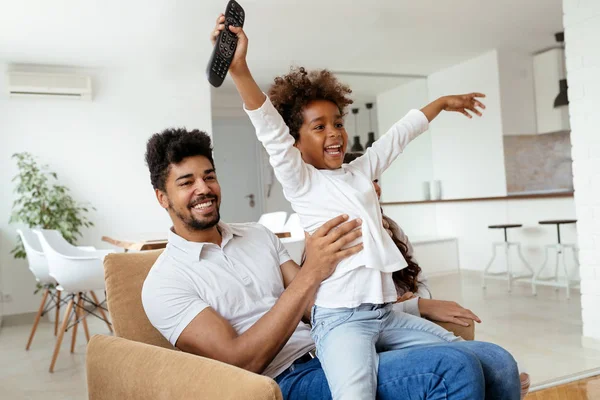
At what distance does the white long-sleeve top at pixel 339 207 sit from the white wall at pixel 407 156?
5913 mm

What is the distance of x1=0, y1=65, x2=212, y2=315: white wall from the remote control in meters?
5.16

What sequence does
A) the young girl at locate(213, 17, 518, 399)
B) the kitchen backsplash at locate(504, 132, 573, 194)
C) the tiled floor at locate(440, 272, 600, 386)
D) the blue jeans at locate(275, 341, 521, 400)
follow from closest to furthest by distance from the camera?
the blue jeans at locate(275, 341, 521, 400), the young girl at locate(213, 17, 518, 399), the tiled floor at locate(440, 272, 600, 386), the kitchen backsplash at locate(504, 132, 573, 194)

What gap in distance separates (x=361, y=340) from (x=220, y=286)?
1.32ft

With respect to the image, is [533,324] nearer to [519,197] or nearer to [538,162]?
[519,197]

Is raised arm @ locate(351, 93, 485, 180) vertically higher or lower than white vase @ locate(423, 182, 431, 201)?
higher

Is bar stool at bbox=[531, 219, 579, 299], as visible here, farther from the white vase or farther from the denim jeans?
the denim jeans

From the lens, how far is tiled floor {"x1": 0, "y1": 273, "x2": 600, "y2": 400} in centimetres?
315

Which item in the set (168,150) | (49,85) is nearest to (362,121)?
(49,85)

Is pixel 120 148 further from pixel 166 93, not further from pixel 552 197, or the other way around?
pixel 552 197

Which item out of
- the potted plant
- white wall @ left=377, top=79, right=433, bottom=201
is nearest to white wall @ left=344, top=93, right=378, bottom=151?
white wall @ left=377, top=79, right=433, bottom=201

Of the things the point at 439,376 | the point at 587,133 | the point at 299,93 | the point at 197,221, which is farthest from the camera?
the point at 587,133

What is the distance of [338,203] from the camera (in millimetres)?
1446

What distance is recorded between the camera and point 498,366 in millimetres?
1251

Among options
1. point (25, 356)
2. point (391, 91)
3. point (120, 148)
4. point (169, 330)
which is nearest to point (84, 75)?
point (120, 148)
